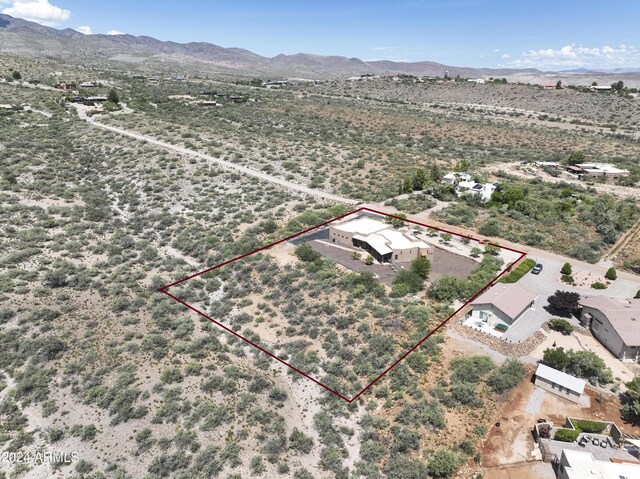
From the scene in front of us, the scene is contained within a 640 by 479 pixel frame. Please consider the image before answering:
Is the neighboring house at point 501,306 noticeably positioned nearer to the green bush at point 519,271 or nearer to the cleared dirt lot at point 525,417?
the green bush at point 519,271

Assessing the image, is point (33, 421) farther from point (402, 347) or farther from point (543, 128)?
point (543, 128)

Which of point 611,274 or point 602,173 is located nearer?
point 611,274

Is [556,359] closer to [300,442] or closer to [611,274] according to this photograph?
[611,274]

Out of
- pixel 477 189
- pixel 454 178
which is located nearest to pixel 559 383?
pixel 477 189

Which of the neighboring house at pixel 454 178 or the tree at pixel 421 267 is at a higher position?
the neighboring house at pixel 454 178

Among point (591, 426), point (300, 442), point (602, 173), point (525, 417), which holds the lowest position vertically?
point (300, 442)

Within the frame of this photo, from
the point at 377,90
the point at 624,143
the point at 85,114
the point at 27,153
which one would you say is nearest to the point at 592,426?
the point at 27,153

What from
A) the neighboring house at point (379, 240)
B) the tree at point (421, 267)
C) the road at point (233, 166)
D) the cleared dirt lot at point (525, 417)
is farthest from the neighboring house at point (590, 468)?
the road at point (233, 166)
